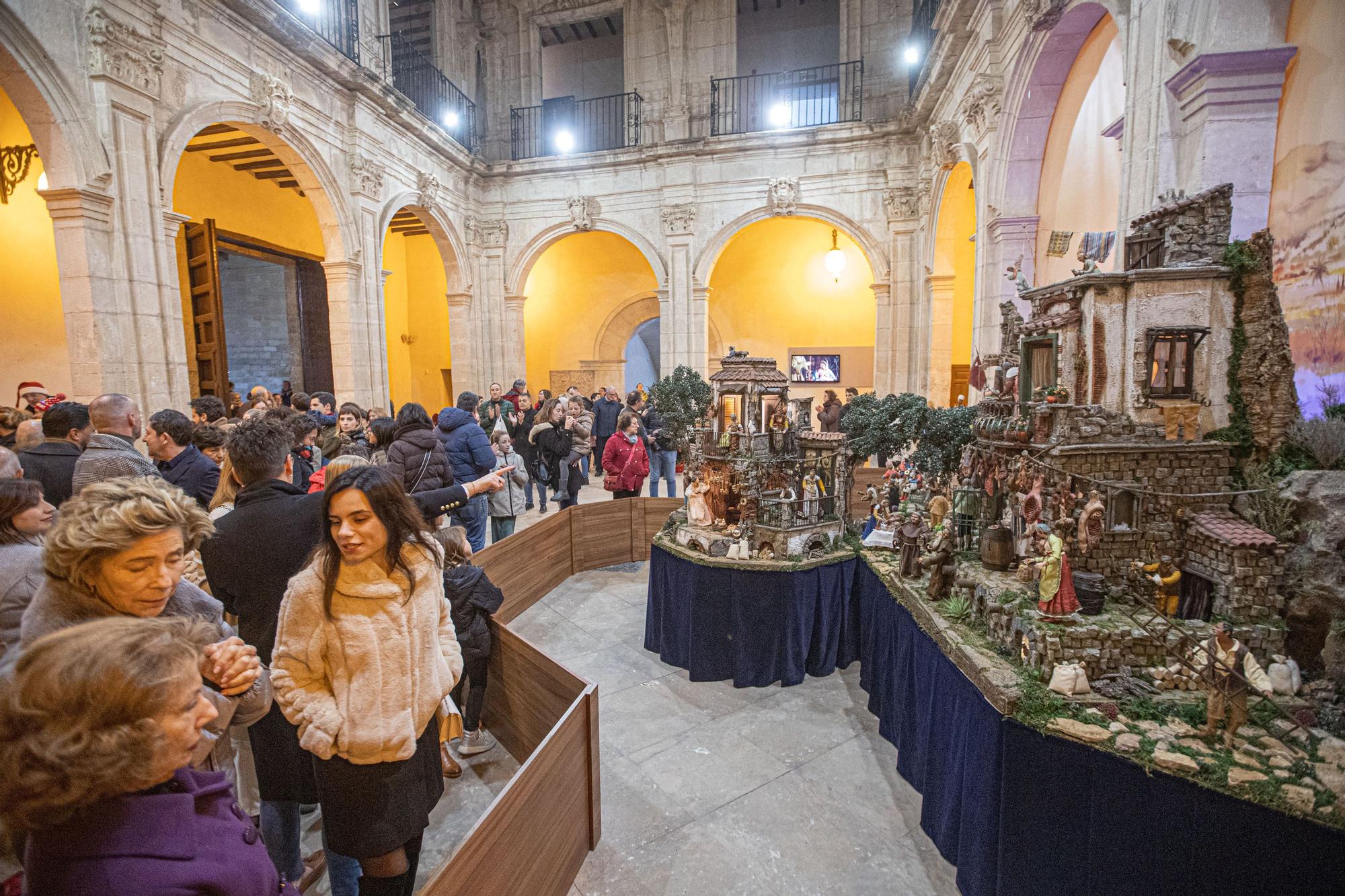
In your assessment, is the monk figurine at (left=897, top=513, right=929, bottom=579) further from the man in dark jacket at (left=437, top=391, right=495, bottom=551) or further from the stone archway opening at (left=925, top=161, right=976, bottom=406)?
A: the stone archway opening at (left=925, top=161, right=976, bottom=406)

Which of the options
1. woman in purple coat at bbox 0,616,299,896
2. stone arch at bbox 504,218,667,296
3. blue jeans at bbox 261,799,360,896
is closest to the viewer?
woman in purple coat at bbox 0,616,299,896

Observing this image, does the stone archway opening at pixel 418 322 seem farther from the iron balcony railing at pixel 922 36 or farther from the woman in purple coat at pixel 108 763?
the woman in purple coat at pixel 108 763

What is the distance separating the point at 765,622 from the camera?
497 cm

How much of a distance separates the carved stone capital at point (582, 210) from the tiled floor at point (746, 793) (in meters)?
11.0

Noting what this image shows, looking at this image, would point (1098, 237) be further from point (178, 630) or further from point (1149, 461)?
point (178, 630)

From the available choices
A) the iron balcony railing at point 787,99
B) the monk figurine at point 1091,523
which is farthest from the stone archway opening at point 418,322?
the monk figurine at point 1091,523

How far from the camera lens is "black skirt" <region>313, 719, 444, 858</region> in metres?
2.18

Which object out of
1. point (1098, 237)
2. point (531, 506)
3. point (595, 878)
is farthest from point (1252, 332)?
point (531, 506)

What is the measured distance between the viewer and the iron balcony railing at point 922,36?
10.2 meters

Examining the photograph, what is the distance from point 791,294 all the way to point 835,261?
2.11 m

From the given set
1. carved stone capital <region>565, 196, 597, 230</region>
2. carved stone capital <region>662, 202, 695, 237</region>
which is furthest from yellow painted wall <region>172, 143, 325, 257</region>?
carved stone capital <region>662, 202, 695, 237</region>

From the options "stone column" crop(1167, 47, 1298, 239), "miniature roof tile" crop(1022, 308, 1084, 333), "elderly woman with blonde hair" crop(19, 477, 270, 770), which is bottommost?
"elderly woman with blonde hair" crop(19, 477, 270, 770)

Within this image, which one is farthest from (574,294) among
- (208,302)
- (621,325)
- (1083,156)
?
(1083,156)

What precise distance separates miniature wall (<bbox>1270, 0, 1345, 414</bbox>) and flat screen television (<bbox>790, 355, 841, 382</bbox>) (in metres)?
11.9
